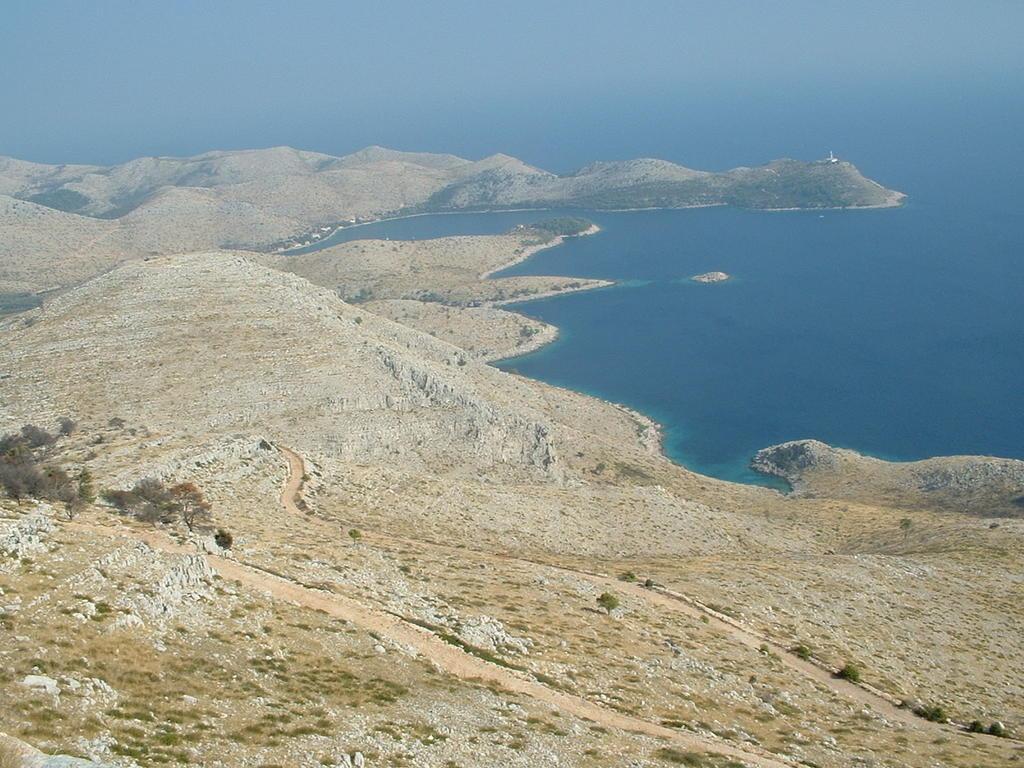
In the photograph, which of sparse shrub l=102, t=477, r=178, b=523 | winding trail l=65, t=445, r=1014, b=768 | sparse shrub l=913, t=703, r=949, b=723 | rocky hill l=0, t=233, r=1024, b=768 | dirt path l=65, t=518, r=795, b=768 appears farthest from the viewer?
sparse shrub l=102, t=477, r=178, b=523

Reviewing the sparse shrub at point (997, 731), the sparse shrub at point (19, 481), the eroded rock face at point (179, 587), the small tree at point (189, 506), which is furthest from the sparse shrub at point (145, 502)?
the sparse shrub at point (997, 731)

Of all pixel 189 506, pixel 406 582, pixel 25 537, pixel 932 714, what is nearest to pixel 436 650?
pixel 406 582

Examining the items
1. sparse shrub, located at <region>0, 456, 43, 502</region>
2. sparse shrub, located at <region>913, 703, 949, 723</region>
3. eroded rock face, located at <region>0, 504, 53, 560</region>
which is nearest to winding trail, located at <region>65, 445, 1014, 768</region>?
sparse shrub, located at <region>913, 703, 949, 723</region>

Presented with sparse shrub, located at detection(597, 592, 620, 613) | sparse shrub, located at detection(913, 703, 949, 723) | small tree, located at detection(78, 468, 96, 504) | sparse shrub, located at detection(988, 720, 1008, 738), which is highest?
small tree, located at detection(78, 468, 96, 504)

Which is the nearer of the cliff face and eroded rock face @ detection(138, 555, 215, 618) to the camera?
eroded rock face @ detection(138, 555, 215, 618)

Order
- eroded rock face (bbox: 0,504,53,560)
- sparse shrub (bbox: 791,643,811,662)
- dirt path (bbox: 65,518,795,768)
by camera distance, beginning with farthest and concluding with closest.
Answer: sparse shrub (bbox: 791,643,811,662)
dirt path (bbox: 65,518,795,768)
eroded rock face (bbox: 0,504,53,560)

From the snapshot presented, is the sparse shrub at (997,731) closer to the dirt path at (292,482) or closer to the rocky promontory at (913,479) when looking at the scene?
the dirt path at (292,482)

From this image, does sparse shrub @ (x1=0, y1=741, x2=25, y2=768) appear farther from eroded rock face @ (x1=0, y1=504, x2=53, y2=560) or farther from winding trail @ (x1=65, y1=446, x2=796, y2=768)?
winding trail @ (x1=65, y1=446, x2=796, y2=768)

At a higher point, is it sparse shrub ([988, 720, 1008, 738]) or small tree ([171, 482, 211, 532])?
small tree ([171, 482, 211, 532])
